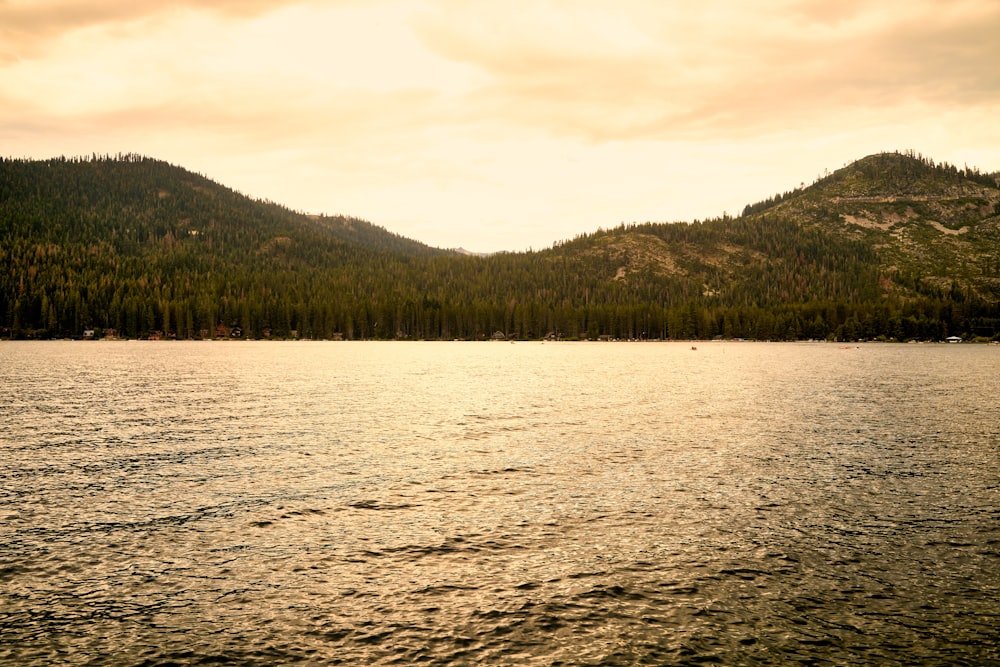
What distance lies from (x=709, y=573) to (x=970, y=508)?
13.5 metres

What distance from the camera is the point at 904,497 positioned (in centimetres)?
2648

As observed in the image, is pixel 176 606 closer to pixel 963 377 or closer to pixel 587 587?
pixel 587 587

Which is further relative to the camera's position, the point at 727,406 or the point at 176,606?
the point at 727,406

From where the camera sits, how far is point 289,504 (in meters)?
24.9

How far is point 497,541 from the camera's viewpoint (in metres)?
20.6

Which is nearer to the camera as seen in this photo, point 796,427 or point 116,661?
point 116,661

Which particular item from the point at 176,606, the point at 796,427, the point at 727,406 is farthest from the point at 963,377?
the point at 176,606

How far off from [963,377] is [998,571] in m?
91.7

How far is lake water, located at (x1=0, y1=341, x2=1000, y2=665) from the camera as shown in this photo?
13.9m

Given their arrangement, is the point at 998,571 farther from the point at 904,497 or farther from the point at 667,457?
the point at 667,457

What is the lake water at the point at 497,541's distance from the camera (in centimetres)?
1393

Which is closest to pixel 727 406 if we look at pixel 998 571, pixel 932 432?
pixel 932 432

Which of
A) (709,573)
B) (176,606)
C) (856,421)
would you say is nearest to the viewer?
(176,606)

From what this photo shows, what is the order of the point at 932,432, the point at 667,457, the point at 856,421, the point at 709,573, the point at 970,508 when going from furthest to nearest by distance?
the point at 856,421 → the point at 932,432 → the point at 667,457 → the point at 970,508 → the point at 709,573
